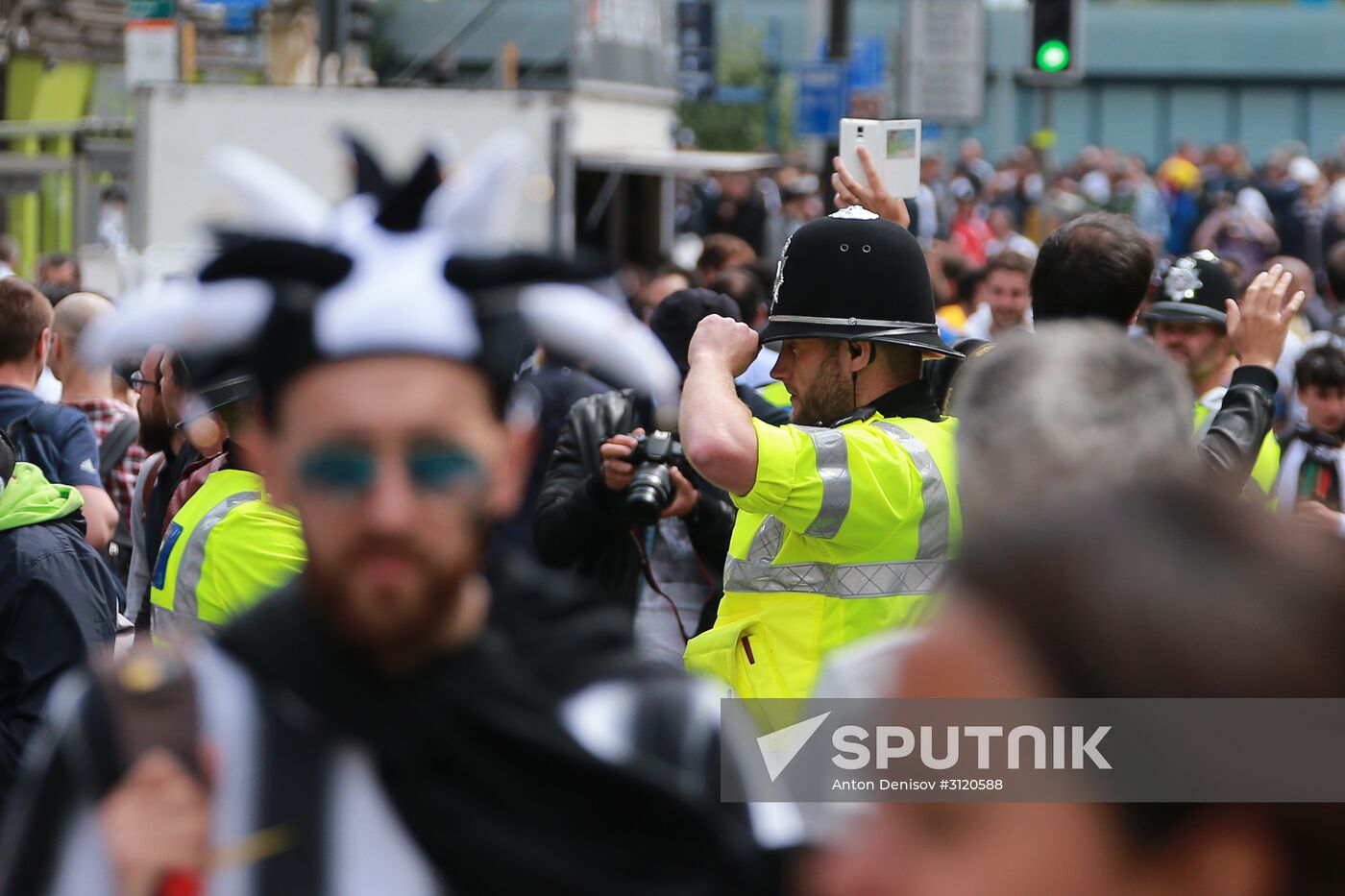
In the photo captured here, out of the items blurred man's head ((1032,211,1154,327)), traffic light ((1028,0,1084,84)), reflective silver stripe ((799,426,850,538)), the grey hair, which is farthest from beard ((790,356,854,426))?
traffic light ((1028,0,1084,84))

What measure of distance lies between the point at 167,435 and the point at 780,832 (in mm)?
4171

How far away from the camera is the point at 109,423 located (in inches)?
291

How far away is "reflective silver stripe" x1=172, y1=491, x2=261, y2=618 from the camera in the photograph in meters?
3.86

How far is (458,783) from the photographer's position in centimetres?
171

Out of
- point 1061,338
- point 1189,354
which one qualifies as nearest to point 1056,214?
A: point 1189,354

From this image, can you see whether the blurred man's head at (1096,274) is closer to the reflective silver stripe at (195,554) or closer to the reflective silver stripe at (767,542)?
the reflective silver stripe at (767,542)

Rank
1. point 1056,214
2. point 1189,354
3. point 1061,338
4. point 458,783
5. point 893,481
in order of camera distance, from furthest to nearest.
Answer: point 1056,214 → point 1189,354 → point 893,481 → point 1061,338 → point 458,783

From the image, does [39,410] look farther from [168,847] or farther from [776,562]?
[168,847]

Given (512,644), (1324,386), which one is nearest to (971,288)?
(1324,386)

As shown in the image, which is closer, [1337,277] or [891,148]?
[891,148]

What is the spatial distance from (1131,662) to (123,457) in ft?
21.4

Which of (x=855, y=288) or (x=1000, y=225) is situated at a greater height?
(x=1000, y=225)

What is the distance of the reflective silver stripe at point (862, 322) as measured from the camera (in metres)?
4.00

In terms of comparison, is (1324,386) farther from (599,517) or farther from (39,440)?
(39,440)
